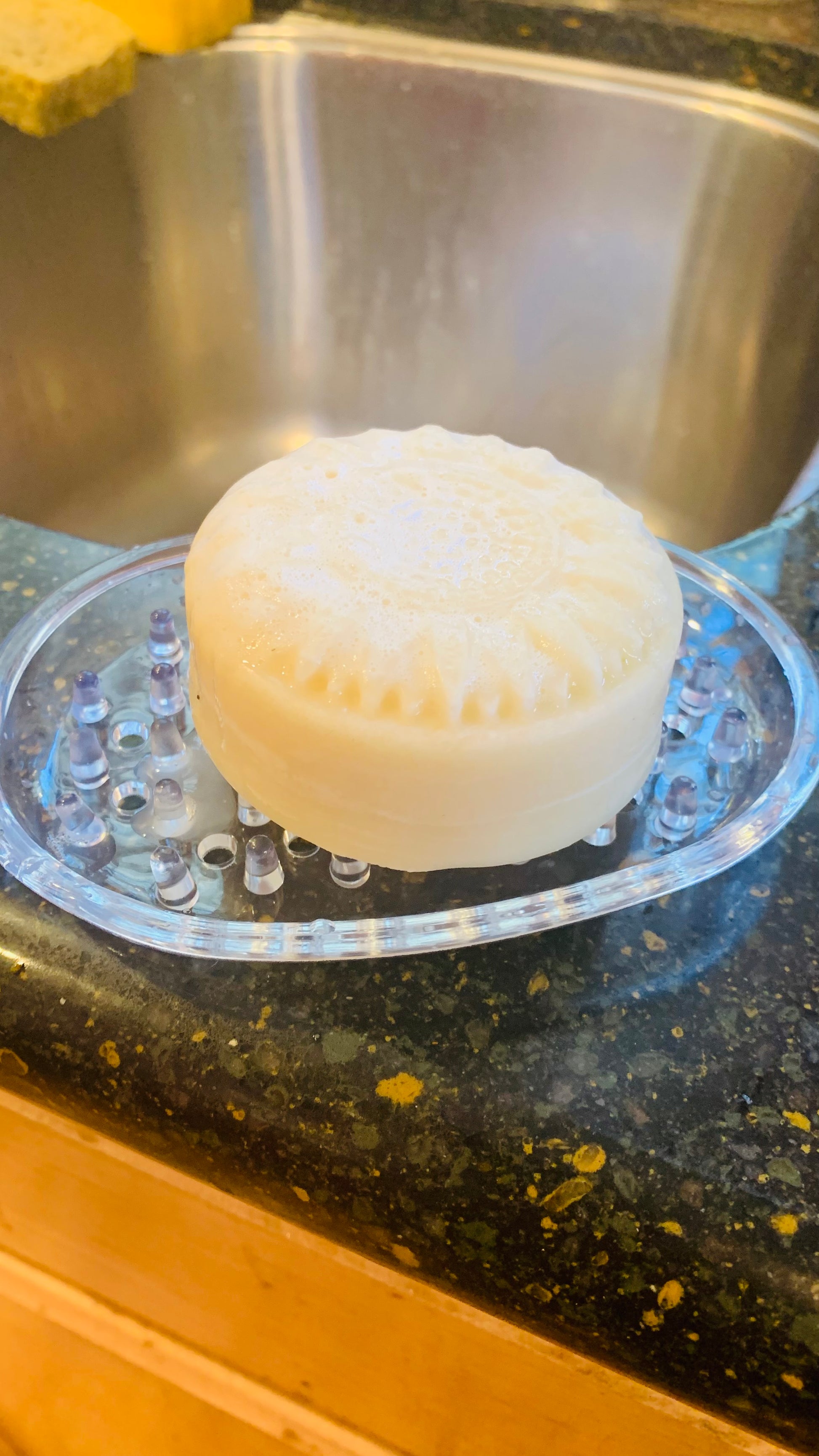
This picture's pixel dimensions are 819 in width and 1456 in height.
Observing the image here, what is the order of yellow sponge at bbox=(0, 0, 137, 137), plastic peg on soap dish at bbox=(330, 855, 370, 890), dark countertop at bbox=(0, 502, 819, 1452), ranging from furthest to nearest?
yellow sponge at bbox=(0, 0, 137, 137) < plastic peg on soap dish at bbox=(330, 855, 370, 890) < dark countertop at bbox=(0, 502, 819, 1452)

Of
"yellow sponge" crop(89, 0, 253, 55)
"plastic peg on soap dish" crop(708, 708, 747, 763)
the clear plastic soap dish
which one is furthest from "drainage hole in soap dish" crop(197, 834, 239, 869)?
"yellow sponge" crop(89, 0, 253, 55)

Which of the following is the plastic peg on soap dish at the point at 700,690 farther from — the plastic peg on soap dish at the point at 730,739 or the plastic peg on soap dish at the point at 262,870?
the plastic peg on soap dish at the point at 262,870

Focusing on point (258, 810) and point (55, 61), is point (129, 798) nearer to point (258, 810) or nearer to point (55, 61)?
point (258, 810)

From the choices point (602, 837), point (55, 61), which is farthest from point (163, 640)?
point (55, 61)

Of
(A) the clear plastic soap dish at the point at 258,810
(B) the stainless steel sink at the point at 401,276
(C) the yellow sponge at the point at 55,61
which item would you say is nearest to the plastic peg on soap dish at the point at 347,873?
(A) the clear plastic soap dish at the point at 258,810

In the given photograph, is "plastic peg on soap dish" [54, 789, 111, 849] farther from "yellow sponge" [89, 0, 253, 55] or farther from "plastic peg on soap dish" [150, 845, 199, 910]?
"yellow sponge" [89, 0, 253, 55]

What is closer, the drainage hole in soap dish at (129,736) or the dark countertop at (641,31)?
the drainage hole in soap dish at (129,736)
